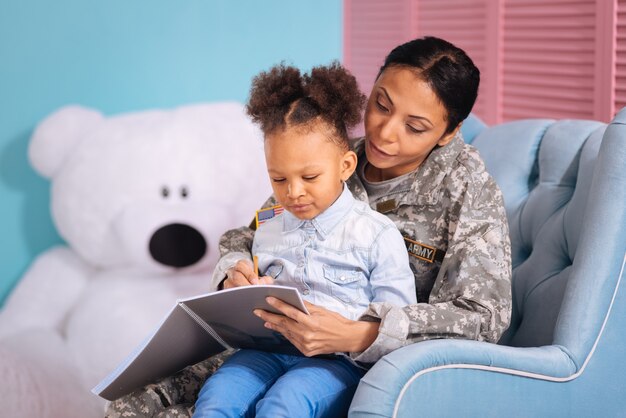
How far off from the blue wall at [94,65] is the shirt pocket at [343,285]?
1.79 m

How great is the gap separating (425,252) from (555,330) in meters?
0.29

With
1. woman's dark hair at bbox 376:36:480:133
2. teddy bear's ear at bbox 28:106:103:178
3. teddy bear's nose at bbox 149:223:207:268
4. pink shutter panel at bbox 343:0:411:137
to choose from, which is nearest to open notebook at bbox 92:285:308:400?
woman's dark hair at bbox 376:36:480:133

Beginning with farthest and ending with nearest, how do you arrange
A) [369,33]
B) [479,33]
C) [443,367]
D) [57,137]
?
1. [369,33]
2. [479,33]
3. [57,137]
4. [443,367]

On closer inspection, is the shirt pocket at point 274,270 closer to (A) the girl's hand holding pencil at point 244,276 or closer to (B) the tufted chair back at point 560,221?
(A) the girl's hand holding pencil at point 244,276

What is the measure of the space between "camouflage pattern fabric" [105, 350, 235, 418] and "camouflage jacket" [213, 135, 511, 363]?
0.18 metres

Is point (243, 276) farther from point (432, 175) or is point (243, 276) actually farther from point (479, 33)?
point (479, 33)

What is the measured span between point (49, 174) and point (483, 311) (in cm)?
176

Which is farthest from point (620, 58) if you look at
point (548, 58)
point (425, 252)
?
point (425, 252)

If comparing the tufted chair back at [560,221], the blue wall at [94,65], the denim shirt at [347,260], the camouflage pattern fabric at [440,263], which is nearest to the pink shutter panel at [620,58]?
the tufted chair back at [560,221]

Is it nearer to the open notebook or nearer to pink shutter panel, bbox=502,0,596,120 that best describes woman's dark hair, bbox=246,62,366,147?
the open notebook

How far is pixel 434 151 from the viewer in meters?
1.68

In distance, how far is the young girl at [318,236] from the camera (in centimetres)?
148

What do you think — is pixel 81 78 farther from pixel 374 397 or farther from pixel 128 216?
pixel 374 397

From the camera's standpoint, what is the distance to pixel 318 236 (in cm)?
157
